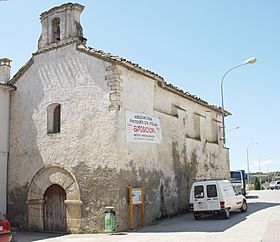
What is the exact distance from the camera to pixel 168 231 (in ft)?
47.1

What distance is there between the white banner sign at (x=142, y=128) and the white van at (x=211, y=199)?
9.55ft

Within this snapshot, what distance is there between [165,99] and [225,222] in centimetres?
687

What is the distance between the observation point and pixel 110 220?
569 inches

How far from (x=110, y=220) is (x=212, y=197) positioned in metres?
4.91

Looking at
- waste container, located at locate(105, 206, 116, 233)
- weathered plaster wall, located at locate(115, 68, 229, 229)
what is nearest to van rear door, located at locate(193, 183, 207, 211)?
weathered plaster wall, located at locate(115, 68, 229, 229)

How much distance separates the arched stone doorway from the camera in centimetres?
1588

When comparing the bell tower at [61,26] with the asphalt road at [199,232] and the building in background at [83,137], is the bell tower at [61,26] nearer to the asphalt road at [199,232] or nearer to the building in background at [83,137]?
the building in background at [83,137]

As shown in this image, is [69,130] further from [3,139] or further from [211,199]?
[211,199]

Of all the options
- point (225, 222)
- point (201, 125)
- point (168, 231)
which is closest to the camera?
point (168, 231)

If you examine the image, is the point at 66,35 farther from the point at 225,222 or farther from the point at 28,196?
the point at 225,222

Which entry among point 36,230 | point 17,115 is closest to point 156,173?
point 36,230

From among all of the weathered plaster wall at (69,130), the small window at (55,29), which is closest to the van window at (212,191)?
the weathered plaster wall at (69,130)

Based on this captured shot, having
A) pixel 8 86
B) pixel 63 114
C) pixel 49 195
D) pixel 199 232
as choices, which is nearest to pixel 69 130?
pixel 63 114

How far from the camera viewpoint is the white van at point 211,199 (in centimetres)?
1675
